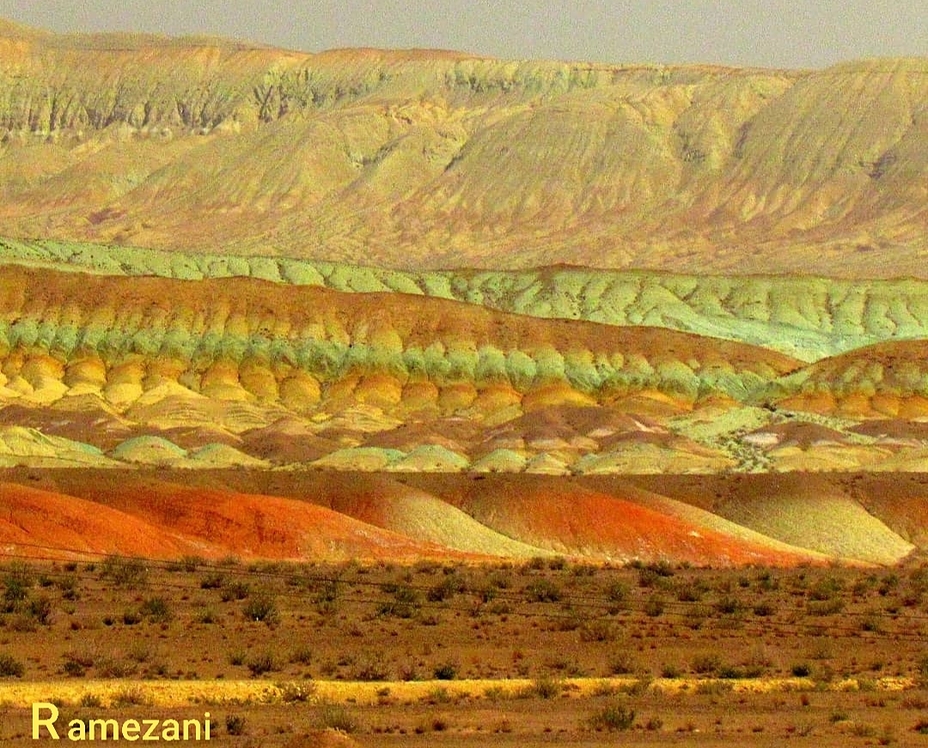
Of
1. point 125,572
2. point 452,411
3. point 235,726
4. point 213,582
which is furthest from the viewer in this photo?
point 452,411

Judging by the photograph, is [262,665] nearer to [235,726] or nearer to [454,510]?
[235,726]

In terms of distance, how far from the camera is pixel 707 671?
25922mm

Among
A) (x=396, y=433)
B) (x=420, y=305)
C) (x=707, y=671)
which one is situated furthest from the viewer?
(x=420, y=305)

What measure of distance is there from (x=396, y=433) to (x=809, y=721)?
6750cm

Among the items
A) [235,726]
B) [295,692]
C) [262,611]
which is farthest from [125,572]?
[235,726]

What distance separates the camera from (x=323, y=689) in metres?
22.5

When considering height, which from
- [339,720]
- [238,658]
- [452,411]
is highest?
[452,411]

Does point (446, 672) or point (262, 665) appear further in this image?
point (262, 665)

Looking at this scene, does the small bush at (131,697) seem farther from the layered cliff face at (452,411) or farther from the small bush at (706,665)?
the layered cliff face at (452,411)

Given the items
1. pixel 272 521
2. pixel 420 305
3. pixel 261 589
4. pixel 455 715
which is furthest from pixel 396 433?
pixel 455 715

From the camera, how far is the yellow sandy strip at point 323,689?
21.4 metres

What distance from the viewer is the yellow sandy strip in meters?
21.4

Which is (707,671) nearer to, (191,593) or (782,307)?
(191,593)

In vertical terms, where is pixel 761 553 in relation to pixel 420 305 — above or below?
below
